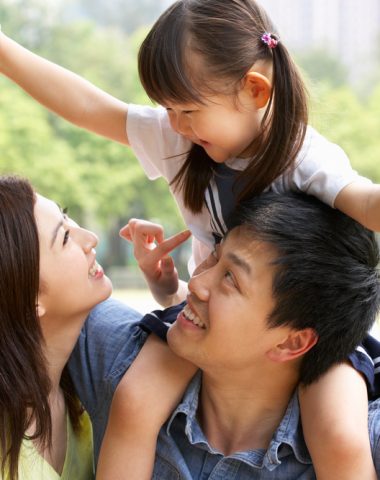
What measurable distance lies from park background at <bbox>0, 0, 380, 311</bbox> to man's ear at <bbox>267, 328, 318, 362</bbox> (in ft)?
17.9

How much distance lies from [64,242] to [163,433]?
0.36 meters

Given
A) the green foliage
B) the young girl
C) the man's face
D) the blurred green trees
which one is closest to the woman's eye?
the man's face

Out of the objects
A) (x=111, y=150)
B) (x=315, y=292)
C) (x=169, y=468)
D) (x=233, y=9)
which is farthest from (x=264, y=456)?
(x=111, y=150)

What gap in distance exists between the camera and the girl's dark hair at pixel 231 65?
3.92 feet

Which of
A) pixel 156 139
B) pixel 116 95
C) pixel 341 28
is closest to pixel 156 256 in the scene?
pixel 156 139

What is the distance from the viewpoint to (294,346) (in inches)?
48.6

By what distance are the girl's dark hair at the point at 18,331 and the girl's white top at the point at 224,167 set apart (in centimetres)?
27

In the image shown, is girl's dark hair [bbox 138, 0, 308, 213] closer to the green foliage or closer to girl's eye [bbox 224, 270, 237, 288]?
girl's eye [bbox 224, 270, 237, 288]

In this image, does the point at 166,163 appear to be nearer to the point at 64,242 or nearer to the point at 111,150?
the point at 64,242

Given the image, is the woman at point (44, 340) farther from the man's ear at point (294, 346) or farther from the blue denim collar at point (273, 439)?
the man's ear at point (294, 346)

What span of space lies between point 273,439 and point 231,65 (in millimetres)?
587

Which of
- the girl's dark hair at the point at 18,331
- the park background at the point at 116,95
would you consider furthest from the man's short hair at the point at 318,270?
the park background at the point at 116,95

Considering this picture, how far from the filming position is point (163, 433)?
4.25 feet

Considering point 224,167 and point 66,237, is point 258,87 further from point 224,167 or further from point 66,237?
point 66,237
